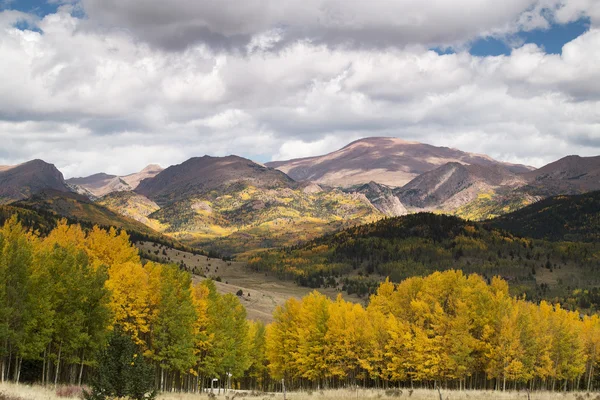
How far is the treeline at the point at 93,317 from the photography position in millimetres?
55344

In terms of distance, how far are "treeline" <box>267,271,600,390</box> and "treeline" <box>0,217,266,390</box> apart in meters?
11.5

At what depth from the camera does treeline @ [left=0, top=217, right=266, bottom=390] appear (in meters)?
55.3

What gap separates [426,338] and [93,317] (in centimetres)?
4189

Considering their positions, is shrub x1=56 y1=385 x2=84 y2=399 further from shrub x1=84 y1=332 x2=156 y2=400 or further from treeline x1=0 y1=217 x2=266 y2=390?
shrub x1=84 y1=332 x2=156 y2=400

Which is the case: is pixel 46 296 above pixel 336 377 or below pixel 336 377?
above

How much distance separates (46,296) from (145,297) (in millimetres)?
14468

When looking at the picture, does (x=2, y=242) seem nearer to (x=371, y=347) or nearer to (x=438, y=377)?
(x=371, y=347)

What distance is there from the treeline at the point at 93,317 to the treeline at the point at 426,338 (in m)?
11.5

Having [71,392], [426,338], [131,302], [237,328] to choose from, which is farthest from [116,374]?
[237,328]

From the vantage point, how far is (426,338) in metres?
77.6

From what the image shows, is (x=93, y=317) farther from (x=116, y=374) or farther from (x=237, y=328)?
(x=237, y=328)

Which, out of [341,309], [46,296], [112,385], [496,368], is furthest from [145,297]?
[496,368]

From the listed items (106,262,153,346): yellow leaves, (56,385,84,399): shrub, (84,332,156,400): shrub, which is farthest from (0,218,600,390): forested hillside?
(84,332,156,400): shrub

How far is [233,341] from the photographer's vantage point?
83.1 meters
